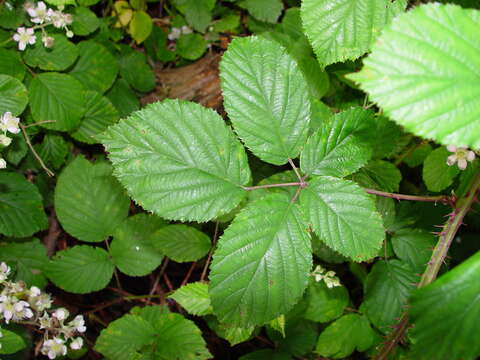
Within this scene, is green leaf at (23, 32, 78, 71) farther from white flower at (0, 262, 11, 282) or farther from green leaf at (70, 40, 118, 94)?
white flower at (0, 262, 11, 282)

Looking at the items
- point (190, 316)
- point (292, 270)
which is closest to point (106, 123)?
point (190, 316)

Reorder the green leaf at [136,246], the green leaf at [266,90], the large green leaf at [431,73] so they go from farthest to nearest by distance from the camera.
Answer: the green leaf at [136,246] → the green leaf at [266,90] → the large green leaf at [431,73]

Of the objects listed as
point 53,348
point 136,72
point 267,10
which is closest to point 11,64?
point 136,72

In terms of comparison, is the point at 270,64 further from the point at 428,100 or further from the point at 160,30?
the point at 160,30

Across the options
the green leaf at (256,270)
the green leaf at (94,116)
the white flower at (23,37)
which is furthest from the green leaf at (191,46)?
the green leaf at (256,270)

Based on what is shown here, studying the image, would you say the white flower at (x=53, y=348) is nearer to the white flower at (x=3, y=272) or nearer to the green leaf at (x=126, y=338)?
the green leaf at (x=126, y=338)

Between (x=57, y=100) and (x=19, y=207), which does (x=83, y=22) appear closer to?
(x=57, y=100)

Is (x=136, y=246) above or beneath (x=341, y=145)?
beneath
